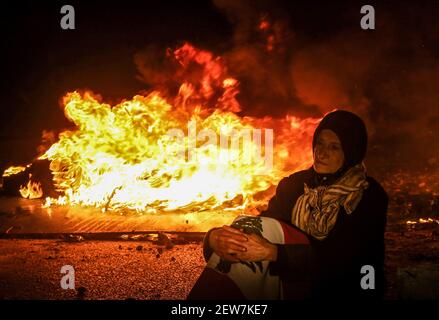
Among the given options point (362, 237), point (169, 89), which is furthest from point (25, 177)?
point (362, 237)

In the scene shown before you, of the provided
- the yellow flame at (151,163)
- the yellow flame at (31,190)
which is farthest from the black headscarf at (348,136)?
the yellow flame at (31,190)

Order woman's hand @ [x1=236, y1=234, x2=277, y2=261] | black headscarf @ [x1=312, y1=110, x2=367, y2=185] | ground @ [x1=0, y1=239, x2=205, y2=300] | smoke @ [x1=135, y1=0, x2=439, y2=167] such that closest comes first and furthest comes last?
woman's hand @ [x1=236, y1=234, x2=277, y2=261] < black headscarf @ [x1=312, y1=110, x2=367, y2=185] < ground @ [x1=0, y1=239, x2=205, y2=300] < smoke @ [x1=135, y1=0, x2=439, y2=167]

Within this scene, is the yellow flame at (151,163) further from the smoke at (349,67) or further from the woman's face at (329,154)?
the woman's face at (329,154)

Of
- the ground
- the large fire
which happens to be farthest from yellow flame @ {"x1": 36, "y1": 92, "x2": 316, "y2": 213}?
the ground

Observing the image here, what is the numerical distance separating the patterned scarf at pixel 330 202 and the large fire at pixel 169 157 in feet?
13.4

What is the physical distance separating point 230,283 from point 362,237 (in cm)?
114

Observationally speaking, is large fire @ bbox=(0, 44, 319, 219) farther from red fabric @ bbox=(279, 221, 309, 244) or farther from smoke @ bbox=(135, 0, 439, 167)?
red fabric @ bbox=(279, 221, 309, 244)

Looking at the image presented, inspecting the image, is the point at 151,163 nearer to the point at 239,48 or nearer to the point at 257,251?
the point at 239,48

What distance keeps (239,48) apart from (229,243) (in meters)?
8.34

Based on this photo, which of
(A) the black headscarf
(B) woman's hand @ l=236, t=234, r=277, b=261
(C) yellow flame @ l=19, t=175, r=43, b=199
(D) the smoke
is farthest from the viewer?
(D) the smoke

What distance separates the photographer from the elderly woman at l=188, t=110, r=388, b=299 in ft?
10.6

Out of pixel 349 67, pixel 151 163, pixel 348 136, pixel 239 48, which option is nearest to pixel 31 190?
pixel 151 163

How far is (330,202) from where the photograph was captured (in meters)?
3.50

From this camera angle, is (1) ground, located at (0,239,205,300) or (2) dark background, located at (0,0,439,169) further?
(2) dark background, located at (0,0,439,169)
